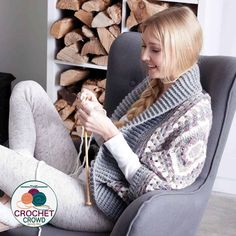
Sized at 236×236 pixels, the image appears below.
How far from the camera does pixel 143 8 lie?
2.32 metres

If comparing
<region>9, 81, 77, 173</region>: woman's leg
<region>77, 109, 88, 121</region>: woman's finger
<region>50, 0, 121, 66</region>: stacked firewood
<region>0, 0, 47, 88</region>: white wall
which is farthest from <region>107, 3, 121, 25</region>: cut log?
<region>77, 109, 88, 121</region>: woman's finger

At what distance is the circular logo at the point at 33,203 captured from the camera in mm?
1236

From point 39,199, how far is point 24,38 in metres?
1.93

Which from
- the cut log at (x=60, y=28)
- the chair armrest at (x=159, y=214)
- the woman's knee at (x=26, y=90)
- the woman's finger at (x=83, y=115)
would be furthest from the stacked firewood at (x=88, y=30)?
the chair armrest at (x=159, y=214)

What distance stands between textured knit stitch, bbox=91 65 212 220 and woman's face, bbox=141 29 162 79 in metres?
0.07

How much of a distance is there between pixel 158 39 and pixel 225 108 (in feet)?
1.01

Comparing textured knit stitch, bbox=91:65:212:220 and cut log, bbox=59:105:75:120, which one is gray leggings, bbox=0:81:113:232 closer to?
textured knit stitch, bbox=91:65:212:220

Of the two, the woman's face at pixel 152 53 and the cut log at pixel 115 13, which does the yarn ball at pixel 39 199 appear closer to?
the woman's face at pixel 152 53

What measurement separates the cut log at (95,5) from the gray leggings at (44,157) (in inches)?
30.2

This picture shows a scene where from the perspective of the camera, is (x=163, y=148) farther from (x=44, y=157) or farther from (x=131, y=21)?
(x=131, y=21)

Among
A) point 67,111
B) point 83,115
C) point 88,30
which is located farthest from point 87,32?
point 83,115

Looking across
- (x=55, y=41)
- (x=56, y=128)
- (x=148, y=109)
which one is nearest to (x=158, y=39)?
(x=148, y=109)

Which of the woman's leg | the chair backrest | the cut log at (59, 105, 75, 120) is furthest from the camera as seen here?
the cut log at (59, 105, 75, 120)

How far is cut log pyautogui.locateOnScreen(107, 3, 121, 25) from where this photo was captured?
7.82ft
